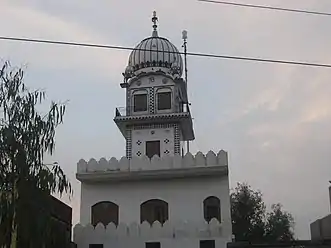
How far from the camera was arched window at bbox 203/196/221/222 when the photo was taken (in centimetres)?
2277

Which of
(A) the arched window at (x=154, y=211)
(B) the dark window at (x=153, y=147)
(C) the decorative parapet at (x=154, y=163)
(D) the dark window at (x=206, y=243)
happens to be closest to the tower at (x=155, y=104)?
(B) the dark window at (x=153, y=147)

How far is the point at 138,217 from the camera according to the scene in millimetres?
23188

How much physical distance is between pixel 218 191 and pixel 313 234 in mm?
6003

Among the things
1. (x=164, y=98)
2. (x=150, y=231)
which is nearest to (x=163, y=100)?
(x=164, y=98)

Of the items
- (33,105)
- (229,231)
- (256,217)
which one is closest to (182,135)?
(229,231)

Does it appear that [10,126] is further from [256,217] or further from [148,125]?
[256,217]

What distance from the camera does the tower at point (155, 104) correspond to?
1056 inches

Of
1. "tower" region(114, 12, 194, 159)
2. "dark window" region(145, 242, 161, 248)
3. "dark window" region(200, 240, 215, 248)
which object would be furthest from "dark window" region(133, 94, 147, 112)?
"dark window" region(200, 240, 215, 248)

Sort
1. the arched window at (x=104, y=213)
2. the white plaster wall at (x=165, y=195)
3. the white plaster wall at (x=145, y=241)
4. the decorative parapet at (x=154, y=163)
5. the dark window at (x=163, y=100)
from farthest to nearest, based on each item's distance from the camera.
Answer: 1. the dark window at (x=163, y=100)
2. the arched window at (x=104, y=213)
3. the decorative parapet at (x=154, y=163)
4. the white plaster wall at (x=165, y=195)
5. the white plaster wall at (x=145, y=241)

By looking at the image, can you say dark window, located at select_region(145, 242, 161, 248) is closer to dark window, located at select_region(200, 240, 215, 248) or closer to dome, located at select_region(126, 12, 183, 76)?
dark window, located at select_region(200, 240, 215, 248)

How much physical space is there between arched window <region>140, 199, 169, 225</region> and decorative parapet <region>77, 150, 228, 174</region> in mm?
1560

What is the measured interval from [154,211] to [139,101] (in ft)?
22.5

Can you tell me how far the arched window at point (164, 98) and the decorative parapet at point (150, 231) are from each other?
284 inches

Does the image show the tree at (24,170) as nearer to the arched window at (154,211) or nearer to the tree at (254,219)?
the arched window at (154,211)
